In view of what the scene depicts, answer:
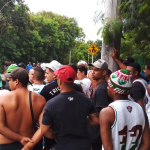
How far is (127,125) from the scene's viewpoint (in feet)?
9.62

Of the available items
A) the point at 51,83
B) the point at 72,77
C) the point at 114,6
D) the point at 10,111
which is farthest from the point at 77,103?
the point at 114,6

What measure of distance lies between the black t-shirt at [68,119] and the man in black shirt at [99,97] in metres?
0.90

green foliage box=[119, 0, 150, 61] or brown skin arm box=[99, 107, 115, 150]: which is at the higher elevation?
green foliage box=[119, 0, 150, 61]

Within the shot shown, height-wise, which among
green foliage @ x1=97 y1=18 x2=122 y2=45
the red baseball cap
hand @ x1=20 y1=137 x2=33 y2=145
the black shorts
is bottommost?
the black shorts

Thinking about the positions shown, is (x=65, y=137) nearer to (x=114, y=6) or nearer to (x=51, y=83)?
(x=51, y=83)

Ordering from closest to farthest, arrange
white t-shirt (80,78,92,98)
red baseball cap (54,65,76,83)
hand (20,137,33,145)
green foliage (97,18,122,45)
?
1. red baseball cap (54,65,76,83)
2. hand (20,137,33,145)
3. white t-shirt (80,78,92,98)
4. green foliage (97,18,122,45)

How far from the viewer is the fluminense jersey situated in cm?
289

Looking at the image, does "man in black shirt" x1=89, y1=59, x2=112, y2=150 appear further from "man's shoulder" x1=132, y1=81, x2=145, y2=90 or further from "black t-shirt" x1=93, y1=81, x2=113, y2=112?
"man's shoulder" x1=132, y1=81, x2=145, y2=90

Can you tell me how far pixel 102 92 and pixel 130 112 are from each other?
4.30 ft

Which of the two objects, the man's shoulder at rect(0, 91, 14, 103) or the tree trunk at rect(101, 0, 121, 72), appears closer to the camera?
the man's shoulder at rect(0, 91, 14, 103)

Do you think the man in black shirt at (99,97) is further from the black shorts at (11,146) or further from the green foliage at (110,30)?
the green foliage at (110,30)

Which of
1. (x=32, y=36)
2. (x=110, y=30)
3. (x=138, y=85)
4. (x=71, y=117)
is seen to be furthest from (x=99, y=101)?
(x=32, y=36)

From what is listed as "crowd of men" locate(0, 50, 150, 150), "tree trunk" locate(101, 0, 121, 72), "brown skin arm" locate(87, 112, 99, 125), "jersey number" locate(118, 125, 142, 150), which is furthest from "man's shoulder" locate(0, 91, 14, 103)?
"tree trunk" locate(101, 0, 121, 72)

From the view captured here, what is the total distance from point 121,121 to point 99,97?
138 centimetres
